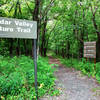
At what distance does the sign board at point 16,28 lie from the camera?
269 cm

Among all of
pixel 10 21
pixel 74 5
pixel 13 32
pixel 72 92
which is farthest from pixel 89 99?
pixel 74 5

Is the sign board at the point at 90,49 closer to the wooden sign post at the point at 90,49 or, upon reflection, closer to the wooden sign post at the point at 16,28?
the wooden sign post at the point at 90,49

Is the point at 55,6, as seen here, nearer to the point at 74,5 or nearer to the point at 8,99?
the point at 74,5

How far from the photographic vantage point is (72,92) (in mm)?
3908

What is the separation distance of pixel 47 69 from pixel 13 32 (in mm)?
2759

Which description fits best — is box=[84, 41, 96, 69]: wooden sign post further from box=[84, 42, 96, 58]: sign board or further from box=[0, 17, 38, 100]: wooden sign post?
box=[0, 17, 38, 100]: wooden sign post

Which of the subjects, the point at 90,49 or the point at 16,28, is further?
the point at 90,49

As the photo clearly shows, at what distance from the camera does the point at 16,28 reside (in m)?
2.85

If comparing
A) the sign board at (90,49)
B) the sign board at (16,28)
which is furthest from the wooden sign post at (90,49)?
the sign board at (16,28)

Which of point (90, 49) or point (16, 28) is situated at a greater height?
point (16, 28)

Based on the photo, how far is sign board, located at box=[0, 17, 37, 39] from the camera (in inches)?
106

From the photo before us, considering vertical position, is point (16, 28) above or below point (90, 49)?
above

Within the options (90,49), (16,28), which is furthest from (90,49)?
(16,28)

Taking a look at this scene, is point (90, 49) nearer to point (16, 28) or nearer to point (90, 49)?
point (90, 49)
